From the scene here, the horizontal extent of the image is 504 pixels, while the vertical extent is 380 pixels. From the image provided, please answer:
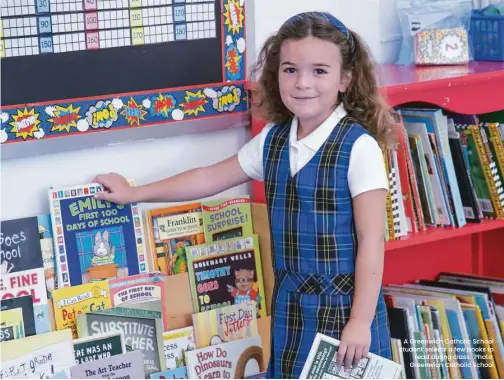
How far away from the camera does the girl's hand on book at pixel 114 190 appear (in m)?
1.83

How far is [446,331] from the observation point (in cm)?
224

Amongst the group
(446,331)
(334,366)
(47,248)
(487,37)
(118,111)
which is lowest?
(446,331)

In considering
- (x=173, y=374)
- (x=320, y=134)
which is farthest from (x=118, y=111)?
(x=173, y=374)

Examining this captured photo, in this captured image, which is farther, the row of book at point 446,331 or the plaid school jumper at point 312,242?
the row of book at point 446,331

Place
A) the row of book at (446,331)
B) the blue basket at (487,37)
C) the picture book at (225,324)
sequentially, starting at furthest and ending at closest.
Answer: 1. the blue basket at (487,37)
2. the row of book at (446,331)
3. the picture book at (225,324)

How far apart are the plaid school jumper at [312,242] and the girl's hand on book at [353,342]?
0.04 m

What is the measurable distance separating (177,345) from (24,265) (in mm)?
338

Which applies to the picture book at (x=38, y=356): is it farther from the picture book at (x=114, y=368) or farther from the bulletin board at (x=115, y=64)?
the bulletin board at (x=115, y=64)

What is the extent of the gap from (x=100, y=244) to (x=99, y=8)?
43 cm

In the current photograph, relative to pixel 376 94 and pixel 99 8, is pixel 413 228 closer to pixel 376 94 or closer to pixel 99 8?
pixel 376 94

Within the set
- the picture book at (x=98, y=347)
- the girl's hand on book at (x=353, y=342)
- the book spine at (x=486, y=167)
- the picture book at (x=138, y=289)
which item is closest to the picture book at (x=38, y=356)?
the picture book at (x=98, y=347)

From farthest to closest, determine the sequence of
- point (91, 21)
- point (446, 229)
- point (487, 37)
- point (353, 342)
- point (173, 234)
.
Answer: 1. point (487, 37)
2. point (446, 229)
3. point (173, 234)
4. point (91, 21)
5. point (353, 342)

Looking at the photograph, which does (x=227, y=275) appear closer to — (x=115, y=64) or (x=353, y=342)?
(x=353, y=342)

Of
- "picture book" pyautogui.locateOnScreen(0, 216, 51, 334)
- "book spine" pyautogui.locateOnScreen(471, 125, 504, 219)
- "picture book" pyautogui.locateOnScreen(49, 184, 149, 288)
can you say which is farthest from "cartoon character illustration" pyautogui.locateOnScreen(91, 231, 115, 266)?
"book spine" pyautogui.locateOnScreen(471, 125, 504, 219)
